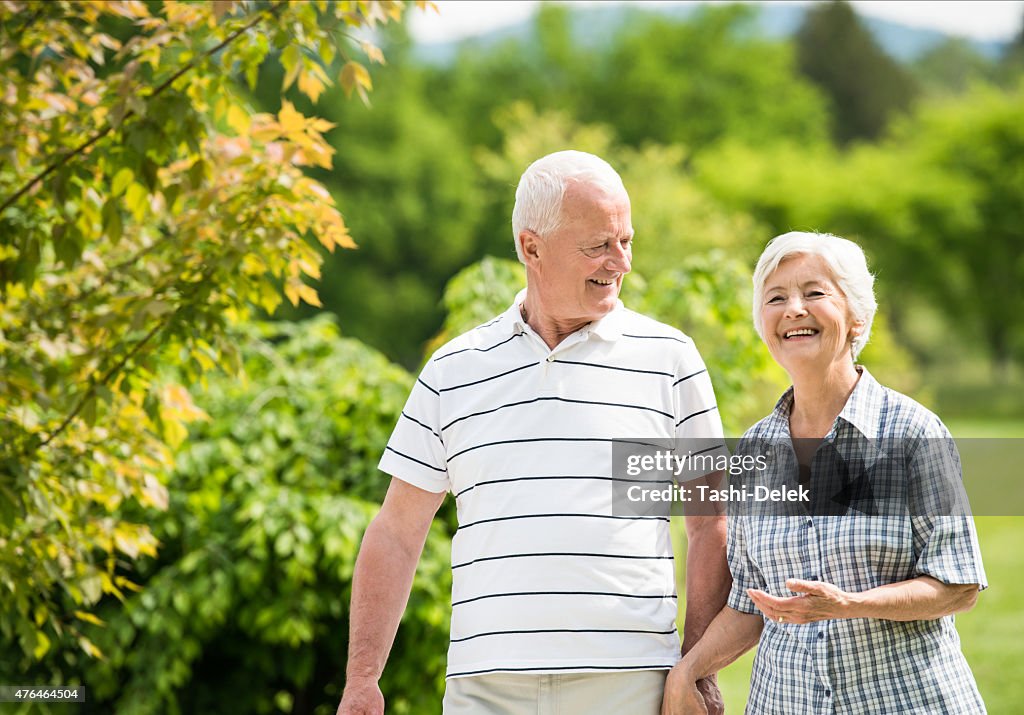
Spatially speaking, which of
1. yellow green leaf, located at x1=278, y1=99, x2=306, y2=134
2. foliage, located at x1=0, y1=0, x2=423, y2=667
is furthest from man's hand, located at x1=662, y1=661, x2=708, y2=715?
yellow green leaf, located at x1=278, y1=99, x2=306, y2=134

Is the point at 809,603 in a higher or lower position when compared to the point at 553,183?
lower

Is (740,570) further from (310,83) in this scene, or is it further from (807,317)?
(310,83)

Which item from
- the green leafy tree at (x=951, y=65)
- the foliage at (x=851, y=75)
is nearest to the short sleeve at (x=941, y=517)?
the foliage at (x=851, y=75)

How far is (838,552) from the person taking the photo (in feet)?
6.95

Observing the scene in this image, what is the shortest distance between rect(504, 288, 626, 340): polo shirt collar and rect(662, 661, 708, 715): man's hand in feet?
2.17

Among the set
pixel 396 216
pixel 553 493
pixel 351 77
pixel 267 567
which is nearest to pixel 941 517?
pixel 553 493

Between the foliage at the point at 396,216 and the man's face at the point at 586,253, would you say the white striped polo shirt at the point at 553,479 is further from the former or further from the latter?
the foliage at the point at 396,216

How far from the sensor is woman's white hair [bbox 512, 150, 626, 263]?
237 centimetres

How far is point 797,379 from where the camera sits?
88.4 inches

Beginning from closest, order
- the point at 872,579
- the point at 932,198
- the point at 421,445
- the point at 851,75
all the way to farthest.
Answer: the point at 872,579 → the point at 421,445 → the point at 932,198 → the point at 851,75

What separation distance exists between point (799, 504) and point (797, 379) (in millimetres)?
234

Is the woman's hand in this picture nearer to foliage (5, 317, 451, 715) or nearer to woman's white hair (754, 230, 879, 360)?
woman's white hair (754, 230, 879, 360)

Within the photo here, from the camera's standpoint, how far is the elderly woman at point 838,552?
6.66 feet

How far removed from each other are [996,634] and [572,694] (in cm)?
893
